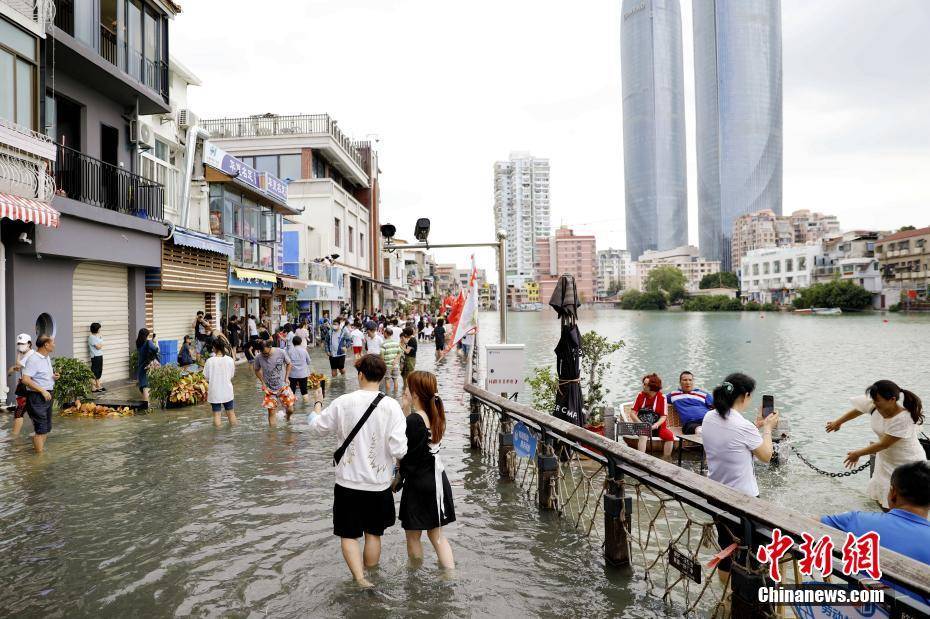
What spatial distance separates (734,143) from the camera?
194500mm

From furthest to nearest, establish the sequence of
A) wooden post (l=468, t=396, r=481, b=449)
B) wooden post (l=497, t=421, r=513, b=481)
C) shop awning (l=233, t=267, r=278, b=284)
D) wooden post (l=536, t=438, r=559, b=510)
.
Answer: shop awning (l=233, t=267, r=278, b=284) < wooden post (l=468, t=396, r=481, b=449) < wooden post (l=497, t=421, r=513, b=481) < wooden post (l=536, t=438, r=559, b=510)

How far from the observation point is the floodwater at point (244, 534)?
428cm

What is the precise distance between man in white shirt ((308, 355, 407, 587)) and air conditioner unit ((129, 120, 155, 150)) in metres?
15.4

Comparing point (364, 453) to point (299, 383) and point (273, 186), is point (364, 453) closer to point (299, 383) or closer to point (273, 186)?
point (299, 383)

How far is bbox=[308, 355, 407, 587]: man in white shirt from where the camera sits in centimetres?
423

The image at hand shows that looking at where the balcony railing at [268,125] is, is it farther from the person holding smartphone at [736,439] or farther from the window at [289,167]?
the person holding smartphone at [736,439]

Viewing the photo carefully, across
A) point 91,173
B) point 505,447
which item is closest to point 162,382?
point 91,173

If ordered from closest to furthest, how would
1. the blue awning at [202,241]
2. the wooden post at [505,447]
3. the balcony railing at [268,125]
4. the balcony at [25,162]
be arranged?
the wooden post at [505,447], the balcony at [25,162], the blue awning at [202,241], the balcony railing at [268,125]

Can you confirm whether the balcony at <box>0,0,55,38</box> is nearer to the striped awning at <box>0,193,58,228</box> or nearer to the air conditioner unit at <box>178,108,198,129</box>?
the striped awning at <box>0,193,58,228</box>

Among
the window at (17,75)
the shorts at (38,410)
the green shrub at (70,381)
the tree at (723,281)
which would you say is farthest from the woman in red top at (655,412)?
the tree at (723,281)

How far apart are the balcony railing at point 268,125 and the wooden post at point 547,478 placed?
32801 millimetres

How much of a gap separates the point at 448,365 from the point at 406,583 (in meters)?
18.3

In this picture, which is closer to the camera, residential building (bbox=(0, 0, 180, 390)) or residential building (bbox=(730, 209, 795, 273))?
residential building (bbox=(0, 0, 180, 390))

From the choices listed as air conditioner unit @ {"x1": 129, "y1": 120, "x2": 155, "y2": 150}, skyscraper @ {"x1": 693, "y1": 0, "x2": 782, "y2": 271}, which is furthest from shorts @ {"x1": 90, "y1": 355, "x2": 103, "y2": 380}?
skyscraper @ {"x1": 693, "y1": 0, "x2": 782, "y2": 271}
